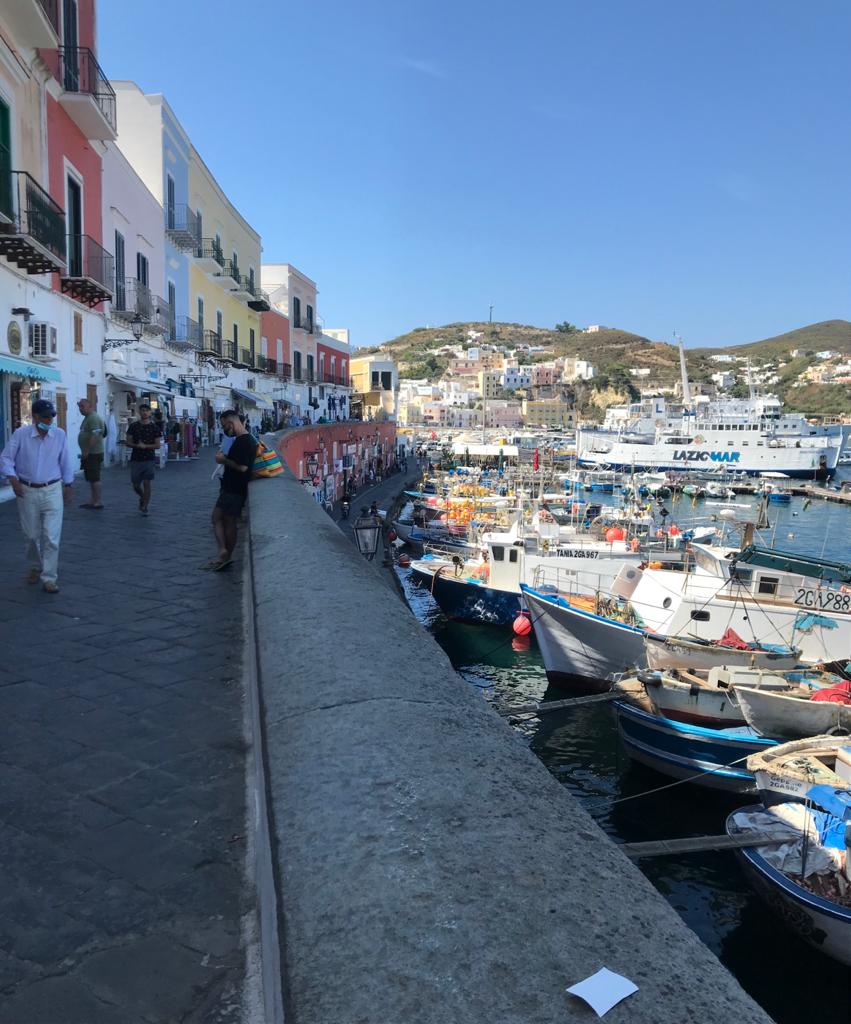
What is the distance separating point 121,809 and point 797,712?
37.1 feet

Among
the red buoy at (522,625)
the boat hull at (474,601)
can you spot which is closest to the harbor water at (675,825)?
the red buoy at (522,625)

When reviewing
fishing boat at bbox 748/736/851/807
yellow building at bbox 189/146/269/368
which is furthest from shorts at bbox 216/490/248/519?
yellow building at bbox 189/146/269/368

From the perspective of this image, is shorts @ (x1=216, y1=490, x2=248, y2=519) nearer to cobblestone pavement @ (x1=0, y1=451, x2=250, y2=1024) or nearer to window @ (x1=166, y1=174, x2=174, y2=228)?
cobblestone pavement @ (x1=0, y1=451, x2=250, y2=1024)

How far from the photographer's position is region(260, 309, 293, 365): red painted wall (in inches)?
1375

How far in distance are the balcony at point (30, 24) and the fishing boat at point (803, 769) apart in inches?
530

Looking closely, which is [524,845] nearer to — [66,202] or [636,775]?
[636,775]

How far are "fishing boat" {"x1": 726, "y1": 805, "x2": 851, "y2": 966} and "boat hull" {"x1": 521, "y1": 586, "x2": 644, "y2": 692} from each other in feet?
25.4

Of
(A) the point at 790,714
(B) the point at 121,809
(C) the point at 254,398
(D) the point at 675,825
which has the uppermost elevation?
(C) the point at 254,398

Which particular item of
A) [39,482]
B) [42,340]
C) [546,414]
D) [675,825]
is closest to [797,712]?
[675,825]

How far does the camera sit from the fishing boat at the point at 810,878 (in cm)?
783

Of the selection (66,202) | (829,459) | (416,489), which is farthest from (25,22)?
(829,459)

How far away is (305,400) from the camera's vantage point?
41.4m

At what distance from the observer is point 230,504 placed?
594 centimetres

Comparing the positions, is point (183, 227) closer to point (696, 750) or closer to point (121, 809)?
point (696, 750)
